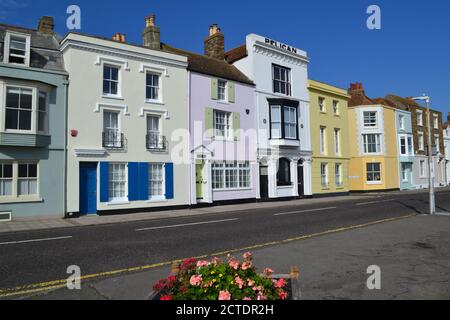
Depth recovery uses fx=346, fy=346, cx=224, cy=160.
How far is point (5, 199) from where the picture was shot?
1570 cm

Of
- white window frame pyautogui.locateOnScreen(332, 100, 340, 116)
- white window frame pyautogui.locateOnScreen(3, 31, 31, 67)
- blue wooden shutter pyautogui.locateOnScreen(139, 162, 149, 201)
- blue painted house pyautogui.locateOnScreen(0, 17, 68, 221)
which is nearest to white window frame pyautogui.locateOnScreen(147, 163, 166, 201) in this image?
blue wooden shutter pyautogui.locateOnScreen(139, 162, 149, 201)

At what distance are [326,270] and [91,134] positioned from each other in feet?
49.5

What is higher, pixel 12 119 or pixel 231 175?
pixel 12 119

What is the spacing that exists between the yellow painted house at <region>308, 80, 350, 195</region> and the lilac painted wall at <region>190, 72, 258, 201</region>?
23.7 feet

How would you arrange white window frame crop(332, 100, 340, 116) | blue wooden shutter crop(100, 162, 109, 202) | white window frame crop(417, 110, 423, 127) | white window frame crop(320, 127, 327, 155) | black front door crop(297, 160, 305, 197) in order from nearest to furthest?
1. blue wooden shutter crop(100, 162, 109, 202)
2. black front door crop(297, 160, 305, 197)
3. white window frame crop(320, 127, 327, 155)
4. white window frame crop(332, 100, 340, 116)
5. white window frame crop(417, 110, 423, 127)

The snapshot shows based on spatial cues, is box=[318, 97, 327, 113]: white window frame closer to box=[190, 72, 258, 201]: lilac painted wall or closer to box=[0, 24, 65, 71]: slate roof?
box=[190, 72, 258, 201]: lilac painted wall

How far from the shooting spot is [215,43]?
29.0 m

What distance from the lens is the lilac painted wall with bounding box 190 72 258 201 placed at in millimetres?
22328

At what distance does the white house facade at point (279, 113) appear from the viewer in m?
26.0

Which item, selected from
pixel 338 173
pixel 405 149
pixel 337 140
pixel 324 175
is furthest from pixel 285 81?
pixel 405 149

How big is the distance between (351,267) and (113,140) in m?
15.2

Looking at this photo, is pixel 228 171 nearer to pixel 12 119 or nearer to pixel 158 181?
pixel 158 181
